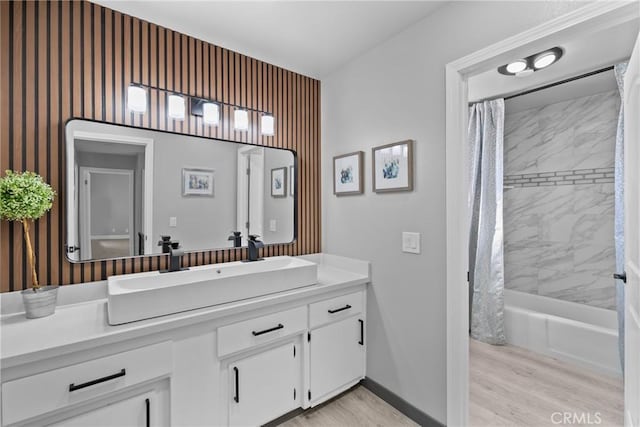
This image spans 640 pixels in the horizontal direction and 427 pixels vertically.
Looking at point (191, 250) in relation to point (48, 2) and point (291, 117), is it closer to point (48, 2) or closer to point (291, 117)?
point (291, 117)

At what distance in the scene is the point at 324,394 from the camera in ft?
6.17

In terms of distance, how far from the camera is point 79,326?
124 cm

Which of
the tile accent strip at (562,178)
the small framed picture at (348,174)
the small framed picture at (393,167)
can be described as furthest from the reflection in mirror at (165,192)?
the tile accent strip at (562,178)

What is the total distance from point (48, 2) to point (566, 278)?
4390mm

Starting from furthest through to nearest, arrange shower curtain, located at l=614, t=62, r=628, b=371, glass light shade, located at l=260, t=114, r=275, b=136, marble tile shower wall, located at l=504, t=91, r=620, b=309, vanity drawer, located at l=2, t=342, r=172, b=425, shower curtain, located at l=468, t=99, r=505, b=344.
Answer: shower curtain, located at l=468, t=99, r=505, b=344, marble tile shower wall, located at l=504, t=91, r=620, b=309, glass light shade, located at l=260, t=114, r=275, b=136, shower curtain, located at l=614, t=62, r=628, b=371, vanity drawer, located at l=2, t=342, r=172, b=425

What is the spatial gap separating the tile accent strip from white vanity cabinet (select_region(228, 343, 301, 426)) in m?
3.00

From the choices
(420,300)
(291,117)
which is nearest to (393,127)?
(291,117)

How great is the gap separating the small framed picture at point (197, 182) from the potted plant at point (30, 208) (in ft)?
2.13

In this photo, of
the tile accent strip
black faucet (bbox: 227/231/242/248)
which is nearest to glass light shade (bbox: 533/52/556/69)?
the tile accent strip

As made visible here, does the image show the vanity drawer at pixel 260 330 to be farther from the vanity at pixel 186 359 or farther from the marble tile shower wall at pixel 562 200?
the marble tile shower wall at pixel 562 200

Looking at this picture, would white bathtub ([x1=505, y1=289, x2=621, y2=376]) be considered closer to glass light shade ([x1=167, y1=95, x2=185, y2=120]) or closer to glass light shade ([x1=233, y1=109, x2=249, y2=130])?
glass light shade ([x1=233, y1=109, x2=249, y2=130])

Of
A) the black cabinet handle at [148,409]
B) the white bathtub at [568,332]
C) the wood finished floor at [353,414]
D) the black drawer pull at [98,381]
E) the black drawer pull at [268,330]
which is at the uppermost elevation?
the black drawer pull at [268,330]

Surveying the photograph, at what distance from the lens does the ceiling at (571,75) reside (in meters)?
1.81

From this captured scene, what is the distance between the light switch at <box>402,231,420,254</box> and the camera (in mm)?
1791
